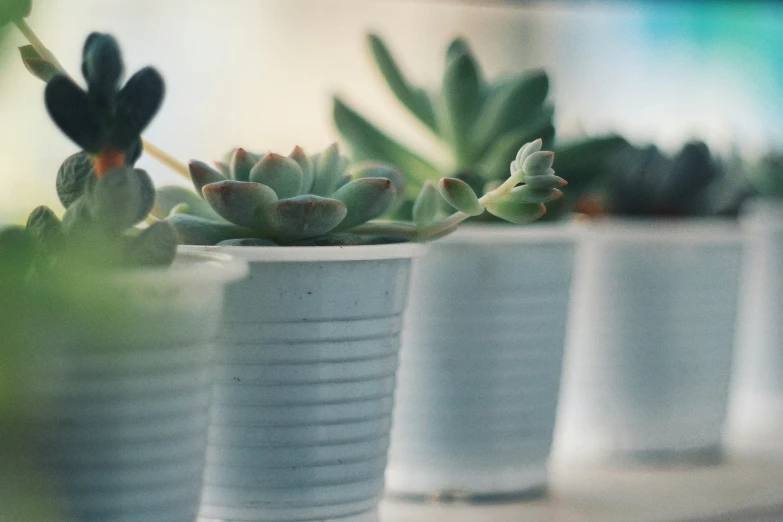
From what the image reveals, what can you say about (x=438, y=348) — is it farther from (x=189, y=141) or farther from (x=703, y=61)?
(x=703, y=61)

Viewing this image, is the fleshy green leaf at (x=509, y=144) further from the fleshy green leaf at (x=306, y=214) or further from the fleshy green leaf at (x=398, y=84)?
the fleshy green leaf at (x=306, y=214)

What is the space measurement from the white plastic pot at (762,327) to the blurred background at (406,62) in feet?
0.26

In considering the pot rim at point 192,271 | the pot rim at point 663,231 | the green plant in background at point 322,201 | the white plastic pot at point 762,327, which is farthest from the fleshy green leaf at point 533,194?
the white plastic pot at point 762,327

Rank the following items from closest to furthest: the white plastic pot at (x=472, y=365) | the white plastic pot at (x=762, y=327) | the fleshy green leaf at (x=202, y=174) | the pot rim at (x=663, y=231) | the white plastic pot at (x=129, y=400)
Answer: the white plastic pot at (x=129, y=400) → the fleshy green leaf at (x=202, y=174) → the white plastic pot at (x=472, y=365) → the pot rim at (x=663, y=231) → the white plastic pot at (x=762, y=327)

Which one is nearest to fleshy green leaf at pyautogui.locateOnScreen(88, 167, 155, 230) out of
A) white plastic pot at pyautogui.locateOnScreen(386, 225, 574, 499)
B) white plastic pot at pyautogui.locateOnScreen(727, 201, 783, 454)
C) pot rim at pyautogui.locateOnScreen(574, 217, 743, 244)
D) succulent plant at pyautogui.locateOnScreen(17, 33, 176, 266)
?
succulent plant at pyautogui.locateOnScreen(17, 33, 176, 266)

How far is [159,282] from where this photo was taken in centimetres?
31

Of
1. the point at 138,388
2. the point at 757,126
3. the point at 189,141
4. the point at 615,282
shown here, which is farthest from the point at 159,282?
the point at 757,126

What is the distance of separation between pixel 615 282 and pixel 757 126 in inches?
39.0

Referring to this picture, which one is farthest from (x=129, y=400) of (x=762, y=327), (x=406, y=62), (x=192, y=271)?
(x=406, y=62)

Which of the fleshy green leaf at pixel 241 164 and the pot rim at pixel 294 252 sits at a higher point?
the fleshy green leaf at pixel 241 164

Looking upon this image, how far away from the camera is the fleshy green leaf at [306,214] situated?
383 mm

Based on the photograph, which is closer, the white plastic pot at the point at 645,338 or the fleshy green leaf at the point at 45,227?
the fleshy green leaf at the point at 45,227

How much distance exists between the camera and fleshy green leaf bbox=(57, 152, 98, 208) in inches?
13.7

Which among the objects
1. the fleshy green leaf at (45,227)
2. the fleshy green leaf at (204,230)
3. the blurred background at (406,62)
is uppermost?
the blurred background at (406,62)
